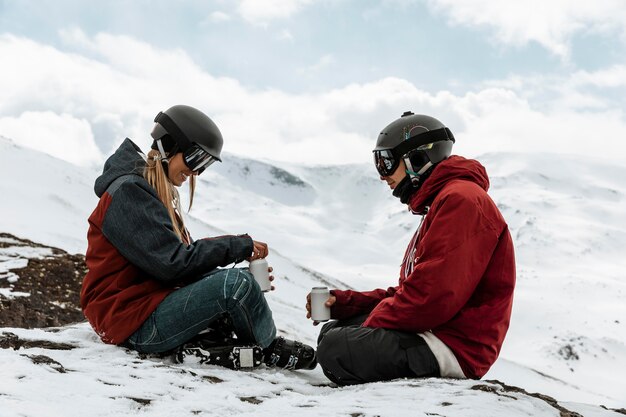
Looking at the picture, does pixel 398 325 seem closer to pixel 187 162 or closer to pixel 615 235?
pixel 187 162

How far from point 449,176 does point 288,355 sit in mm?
2332

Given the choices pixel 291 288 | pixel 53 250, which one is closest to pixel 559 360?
pixel 291 288

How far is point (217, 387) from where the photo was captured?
460cm

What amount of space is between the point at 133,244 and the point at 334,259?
112m

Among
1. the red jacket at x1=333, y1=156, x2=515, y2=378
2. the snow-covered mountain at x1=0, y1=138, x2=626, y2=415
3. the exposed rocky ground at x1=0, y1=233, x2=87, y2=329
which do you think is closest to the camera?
the snow-covered mountain at x1=0, y1=138, x2=626, y2=415

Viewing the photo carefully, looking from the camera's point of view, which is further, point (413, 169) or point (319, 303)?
point (319, 303)

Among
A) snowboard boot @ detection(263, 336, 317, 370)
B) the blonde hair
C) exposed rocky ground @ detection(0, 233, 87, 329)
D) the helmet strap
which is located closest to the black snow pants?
snowboard boot @ detection(263, 336, 317, 370)

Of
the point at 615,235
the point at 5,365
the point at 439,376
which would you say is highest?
the point at 615,235

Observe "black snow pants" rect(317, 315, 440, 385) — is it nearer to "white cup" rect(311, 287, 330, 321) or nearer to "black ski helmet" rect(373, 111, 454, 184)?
"white cup" rect(311, 287, 330, 321)

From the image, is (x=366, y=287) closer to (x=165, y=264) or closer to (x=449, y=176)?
(x=449, y=176)

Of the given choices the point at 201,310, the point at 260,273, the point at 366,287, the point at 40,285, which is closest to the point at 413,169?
the point at 260,273

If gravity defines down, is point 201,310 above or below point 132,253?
below

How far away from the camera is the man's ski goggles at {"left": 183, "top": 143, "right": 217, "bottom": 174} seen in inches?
222

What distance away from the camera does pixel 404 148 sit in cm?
552
